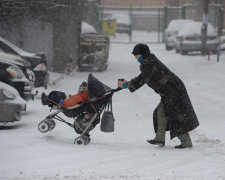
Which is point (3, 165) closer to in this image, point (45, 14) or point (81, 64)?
point (45, 14)

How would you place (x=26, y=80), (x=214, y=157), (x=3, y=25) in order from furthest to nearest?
1. (x=3, y=25)
2. (x=26, y=80)
3. (x=214, y=157)

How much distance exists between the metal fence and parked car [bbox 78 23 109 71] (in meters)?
7.56

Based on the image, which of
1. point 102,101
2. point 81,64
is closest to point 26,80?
point 102,101

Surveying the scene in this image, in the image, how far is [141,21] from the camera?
54.1 metres

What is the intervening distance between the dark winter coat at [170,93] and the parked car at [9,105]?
2445 millimetres

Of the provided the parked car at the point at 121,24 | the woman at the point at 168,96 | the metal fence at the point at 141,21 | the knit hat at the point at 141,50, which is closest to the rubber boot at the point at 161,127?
the woman at the point at 168,96

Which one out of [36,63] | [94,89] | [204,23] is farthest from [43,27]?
[94,89]

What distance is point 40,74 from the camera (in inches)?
596

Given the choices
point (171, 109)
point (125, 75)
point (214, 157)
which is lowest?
point (125, 75)

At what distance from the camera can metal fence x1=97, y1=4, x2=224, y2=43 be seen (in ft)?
116

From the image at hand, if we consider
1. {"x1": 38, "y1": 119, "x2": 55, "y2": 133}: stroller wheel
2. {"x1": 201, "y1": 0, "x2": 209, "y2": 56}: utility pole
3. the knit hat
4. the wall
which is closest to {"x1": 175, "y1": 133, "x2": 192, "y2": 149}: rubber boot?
the knit hat

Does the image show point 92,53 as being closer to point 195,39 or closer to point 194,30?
point 195,39

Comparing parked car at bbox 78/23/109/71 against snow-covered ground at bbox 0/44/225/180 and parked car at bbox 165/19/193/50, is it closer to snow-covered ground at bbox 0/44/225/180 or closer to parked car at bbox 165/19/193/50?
parked car at bbox 165/19/193/50

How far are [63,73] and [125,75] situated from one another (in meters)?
2.57
